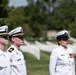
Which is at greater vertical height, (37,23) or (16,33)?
(16,33)

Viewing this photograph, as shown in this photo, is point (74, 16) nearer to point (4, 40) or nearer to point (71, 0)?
point (71, 0)

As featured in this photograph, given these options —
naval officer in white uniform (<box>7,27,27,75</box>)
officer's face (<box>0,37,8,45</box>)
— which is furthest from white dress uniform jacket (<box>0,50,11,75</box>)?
naval officer in white uniform (<box>7,27,27,75</box>)

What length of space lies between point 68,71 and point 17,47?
47.1 inches

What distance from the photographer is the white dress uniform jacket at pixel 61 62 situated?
25.3 ft

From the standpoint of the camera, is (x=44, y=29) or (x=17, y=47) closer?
(x=17, y=47)

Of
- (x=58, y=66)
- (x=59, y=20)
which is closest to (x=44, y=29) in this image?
(x=59, y=20)

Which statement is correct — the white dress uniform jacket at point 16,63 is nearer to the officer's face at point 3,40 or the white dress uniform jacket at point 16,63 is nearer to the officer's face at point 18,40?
the officer's face at point 18,40

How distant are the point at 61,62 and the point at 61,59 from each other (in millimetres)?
61

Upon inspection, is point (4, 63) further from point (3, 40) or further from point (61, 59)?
point (61, 59)

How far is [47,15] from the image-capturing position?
461 ft

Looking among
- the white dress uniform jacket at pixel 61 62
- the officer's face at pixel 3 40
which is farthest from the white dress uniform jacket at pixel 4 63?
the white dress uniform jacket at pixel 61 62

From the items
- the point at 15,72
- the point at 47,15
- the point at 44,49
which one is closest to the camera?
the point at 15,72

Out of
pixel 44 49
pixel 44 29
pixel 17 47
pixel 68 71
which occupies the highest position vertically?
pixel 17 47

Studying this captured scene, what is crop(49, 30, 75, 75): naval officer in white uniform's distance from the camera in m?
7.70
